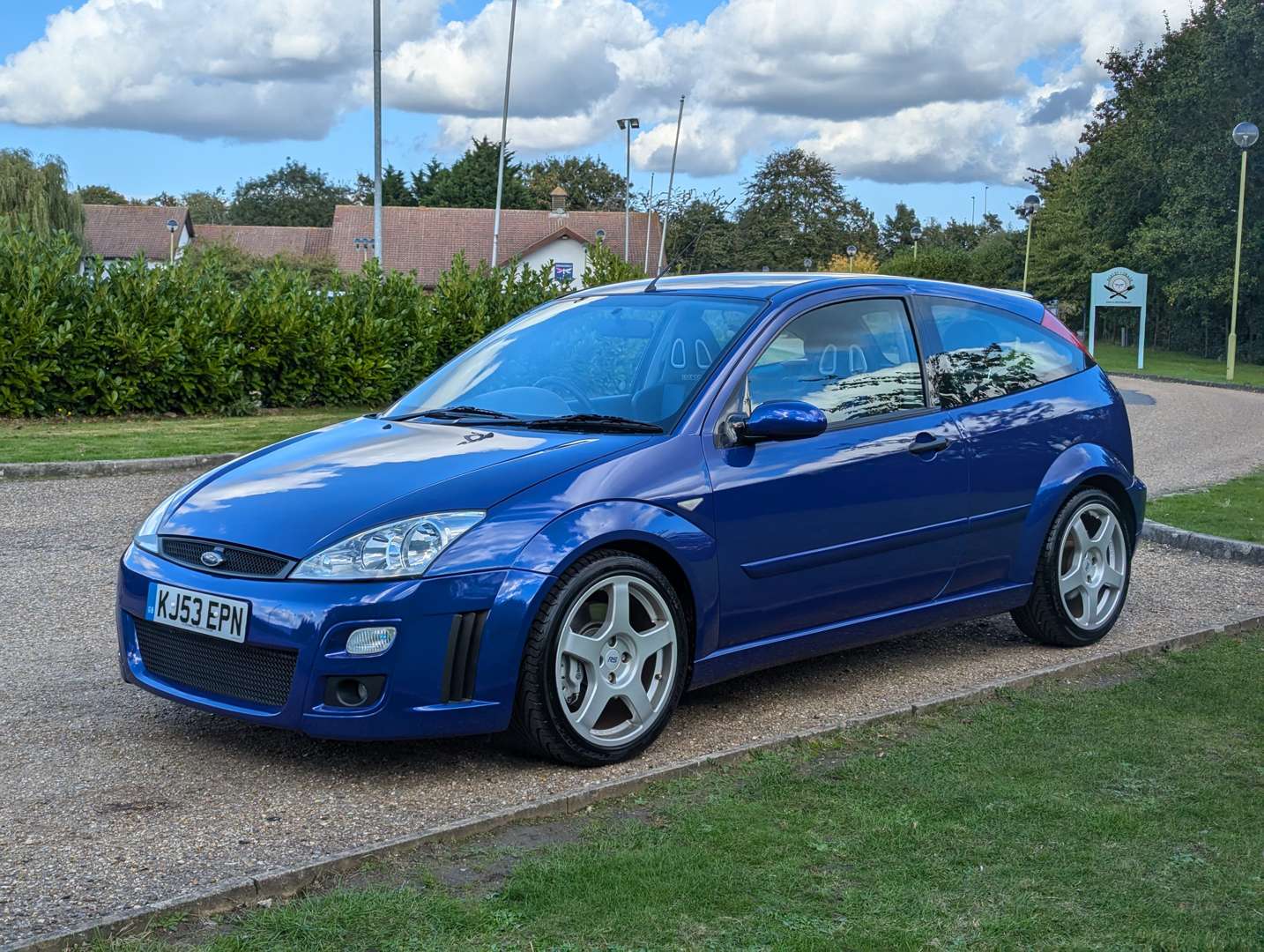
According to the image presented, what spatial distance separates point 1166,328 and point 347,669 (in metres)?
62.2

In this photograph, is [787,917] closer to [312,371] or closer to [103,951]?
[103,951]

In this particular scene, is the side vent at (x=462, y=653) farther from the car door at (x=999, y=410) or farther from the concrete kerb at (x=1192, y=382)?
the concrete kerb at (x=1192, y=382)

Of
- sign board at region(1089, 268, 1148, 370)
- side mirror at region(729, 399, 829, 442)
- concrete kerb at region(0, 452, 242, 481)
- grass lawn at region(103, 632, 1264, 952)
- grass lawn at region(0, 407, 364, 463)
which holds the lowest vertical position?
grass lawn at region(103, 632, 1264, 952)

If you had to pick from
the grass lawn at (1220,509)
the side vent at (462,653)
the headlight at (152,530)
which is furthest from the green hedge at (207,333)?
the side vent at (462,653)

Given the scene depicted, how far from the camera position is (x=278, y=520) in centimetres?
471

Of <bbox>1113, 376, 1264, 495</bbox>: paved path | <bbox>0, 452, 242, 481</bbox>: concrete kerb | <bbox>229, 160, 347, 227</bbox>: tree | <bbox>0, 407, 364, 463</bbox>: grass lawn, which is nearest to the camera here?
<bbox>0, 452, 242, 481</bbox>: concrete kerb

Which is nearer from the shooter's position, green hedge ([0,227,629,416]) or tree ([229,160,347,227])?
green hedge ([0,227,629,416])

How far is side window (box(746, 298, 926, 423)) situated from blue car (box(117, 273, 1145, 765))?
0.04 feet

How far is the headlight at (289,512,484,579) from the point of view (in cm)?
451

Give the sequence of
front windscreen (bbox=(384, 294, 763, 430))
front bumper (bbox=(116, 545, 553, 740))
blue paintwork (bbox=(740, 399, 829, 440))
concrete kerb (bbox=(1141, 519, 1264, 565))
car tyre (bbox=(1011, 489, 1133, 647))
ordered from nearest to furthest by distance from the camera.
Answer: front bumper (bbox=(116, 545, 553, 740)) → blue paintwork (bbox=(740, 399, 829, 440)) → front windscreen (bbox=(384, 294, 763, 430)) → car tyre (bbox=(1011, 489, 1133, 647)) → concrete kerb (bbox=(1141, 519, 1264, 565))

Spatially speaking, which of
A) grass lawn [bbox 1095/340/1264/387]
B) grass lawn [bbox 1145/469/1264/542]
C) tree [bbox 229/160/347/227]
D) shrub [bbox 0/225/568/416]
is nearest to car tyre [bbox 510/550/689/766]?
grass lawn [bbox 1145/469/1264/542]

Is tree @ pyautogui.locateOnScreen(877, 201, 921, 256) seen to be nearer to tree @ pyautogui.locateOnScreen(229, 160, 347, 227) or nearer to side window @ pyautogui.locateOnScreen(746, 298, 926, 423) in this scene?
tree @ pyautogui.locateOnScreen(229, 160, 347, 227)

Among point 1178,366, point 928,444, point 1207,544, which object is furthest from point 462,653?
point 1178,366

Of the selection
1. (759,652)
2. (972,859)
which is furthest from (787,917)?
(759,652)
